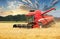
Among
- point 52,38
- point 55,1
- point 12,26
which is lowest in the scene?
point 52,38

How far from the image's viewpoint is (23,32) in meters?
3.37

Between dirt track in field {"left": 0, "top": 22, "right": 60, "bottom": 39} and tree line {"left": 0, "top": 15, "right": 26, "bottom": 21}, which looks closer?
dirt track in field {"left": 0, "top": 22, "right": 60, "bottom": 39}

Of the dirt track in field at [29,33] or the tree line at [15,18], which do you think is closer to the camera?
the dirt track in field at [29,33]

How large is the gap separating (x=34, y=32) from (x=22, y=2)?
25.4 inches

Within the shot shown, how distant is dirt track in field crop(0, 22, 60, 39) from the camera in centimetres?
330

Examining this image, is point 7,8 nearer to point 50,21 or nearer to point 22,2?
point 22,2

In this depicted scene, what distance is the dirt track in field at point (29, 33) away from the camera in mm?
3299

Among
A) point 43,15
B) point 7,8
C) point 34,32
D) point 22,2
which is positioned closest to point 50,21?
point 43,15

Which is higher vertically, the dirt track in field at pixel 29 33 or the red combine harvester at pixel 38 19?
the red combine harvester at pixel 38 19

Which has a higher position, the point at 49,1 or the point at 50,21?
the point at 49,1

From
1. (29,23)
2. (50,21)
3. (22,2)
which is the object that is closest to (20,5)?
(22,2)

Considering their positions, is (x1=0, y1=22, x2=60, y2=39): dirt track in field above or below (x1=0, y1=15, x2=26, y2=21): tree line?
below

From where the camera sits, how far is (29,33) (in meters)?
3.35

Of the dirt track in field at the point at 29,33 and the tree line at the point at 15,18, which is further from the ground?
the tree line at the point at 15,18
